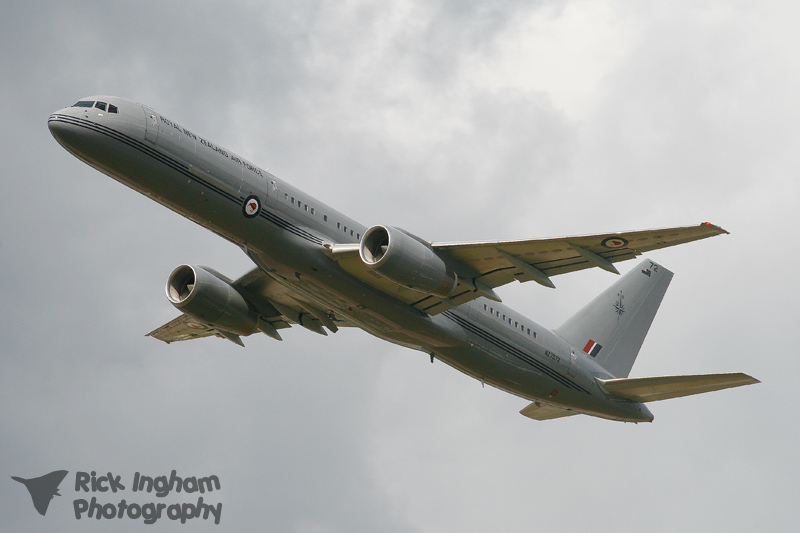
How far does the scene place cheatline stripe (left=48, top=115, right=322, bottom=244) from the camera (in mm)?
27016

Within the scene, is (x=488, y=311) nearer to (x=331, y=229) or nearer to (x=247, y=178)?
(x=331, y=229)

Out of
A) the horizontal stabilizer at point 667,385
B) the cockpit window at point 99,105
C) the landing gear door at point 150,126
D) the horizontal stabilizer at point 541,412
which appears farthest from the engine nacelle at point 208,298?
the horizontal stabilizer at point 667,385

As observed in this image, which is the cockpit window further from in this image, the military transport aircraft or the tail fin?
the tail fin

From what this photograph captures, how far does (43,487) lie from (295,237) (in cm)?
1805

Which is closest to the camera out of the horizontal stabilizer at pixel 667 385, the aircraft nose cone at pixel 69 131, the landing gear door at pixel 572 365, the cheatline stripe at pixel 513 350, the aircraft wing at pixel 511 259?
the aircraft nose cone at pixel 69 131

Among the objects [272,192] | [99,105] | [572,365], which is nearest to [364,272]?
[272,192]

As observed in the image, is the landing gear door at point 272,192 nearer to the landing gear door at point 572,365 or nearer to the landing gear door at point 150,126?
the landing gear door at point 150,126

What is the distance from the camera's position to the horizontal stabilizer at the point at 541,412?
40062 millimetres

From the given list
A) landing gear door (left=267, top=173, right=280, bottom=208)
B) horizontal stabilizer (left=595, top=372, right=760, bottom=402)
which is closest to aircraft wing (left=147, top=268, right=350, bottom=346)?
landing gear door (left=267, top=173, right=280, bottom=208)

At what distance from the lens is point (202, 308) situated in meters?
35.6

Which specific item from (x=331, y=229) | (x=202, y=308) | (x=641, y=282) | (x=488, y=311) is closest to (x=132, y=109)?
(x=331, y=229)

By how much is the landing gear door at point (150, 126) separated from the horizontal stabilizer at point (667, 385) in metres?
20.8

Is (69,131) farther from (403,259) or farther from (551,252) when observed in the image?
(551,252)

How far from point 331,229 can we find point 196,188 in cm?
497
